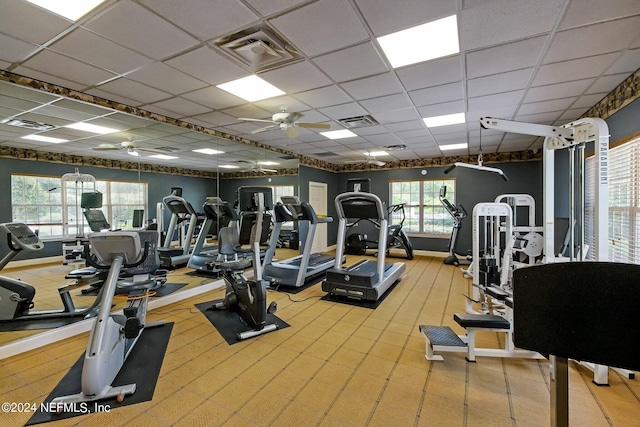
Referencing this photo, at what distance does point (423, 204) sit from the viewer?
8.53 m

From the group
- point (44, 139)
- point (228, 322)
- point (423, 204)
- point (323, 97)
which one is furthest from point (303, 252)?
point (423, 204)

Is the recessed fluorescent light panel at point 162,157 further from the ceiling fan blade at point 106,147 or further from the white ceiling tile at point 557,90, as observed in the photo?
the white ceiling tile at point 557,90

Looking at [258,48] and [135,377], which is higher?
[258,48]

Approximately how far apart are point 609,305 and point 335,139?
5307mm

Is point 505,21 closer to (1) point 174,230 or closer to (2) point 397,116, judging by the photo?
(2) point 397,116

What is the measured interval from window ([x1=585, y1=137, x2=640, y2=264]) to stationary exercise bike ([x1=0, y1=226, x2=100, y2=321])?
596 cm

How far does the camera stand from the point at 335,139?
5898mm

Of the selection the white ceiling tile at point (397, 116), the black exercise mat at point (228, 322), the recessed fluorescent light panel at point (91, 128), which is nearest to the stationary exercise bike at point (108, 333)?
the black exercise mat at point (228, 322)

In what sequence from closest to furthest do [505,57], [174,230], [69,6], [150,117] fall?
1. [69,6]
2. [505,57]
3. [150,117]
4. [174,230]

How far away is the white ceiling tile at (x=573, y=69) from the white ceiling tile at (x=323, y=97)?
6.94 ft

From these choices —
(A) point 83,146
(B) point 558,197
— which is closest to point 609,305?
(A) point 83,146

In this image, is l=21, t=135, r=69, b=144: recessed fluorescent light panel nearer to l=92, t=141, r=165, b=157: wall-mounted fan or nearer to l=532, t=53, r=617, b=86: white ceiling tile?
l=92, t=141, r=165, b=157: wall-mounted fan

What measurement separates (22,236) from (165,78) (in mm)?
2182

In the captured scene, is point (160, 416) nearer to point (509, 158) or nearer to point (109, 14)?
point (109, 14)
